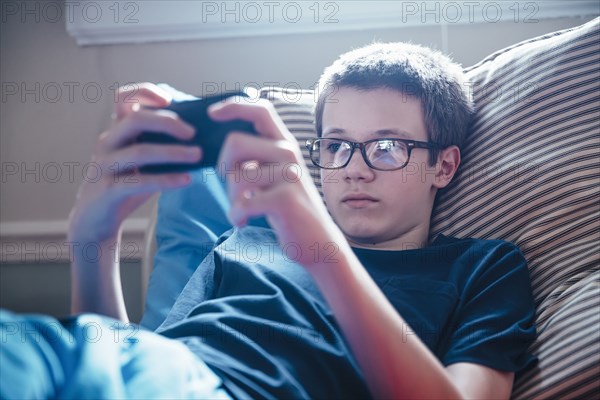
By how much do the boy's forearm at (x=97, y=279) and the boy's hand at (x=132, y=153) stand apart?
0.06 meters

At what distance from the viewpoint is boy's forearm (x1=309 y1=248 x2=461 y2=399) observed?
2.00 ft

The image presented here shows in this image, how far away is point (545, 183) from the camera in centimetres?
88

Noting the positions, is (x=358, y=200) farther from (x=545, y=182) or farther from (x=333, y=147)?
(x=545, y=182)

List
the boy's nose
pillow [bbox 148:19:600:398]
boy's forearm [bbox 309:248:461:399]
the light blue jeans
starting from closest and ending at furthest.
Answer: the light blue jeans
boy's forearm [bbox 309:248:461:399]
pillow [bbox 148:19:600:398]
the boy's nose

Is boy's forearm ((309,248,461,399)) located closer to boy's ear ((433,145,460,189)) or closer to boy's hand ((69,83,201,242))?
boy's hand ((69,83,201,242))

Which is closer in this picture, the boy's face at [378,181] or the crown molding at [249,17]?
the boy's face at [378,181]

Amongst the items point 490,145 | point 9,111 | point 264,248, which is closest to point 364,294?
point 264,248

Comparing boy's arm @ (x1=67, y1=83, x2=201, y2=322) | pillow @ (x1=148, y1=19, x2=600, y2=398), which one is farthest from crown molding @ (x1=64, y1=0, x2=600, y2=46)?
boy's arm @ (x1=67, y1=83, x2=201, y2=322)

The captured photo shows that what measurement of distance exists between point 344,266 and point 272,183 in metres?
0.11

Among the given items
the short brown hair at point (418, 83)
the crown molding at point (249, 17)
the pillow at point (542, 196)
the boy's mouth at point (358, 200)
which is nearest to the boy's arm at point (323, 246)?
the pillow at point (542, 196)

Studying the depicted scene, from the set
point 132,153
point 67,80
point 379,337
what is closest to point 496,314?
point 379,337

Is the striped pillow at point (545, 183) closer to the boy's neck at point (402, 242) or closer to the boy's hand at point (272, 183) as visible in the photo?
the boy's neck at point (402, 242)

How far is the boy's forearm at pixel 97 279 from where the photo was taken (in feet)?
2.38

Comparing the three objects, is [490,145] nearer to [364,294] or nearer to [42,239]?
[364,294]
